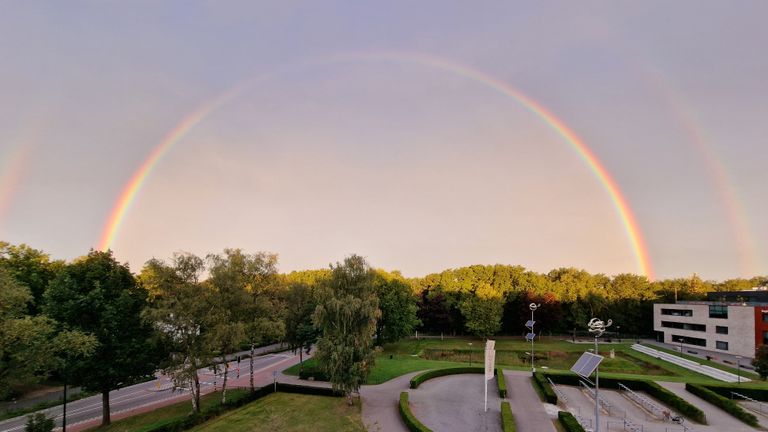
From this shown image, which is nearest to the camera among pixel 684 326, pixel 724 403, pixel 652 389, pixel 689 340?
pixel 724 403

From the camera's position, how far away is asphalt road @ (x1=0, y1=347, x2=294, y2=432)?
35219 mm

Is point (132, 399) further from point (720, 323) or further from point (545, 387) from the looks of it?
point (720, 323)

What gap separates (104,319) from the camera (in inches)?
1272

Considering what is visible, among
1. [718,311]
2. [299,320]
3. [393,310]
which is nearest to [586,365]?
[299,320]

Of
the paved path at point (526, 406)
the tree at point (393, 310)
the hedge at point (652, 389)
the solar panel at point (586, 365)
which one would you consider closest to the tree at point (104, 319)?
the paved path at point (526, 406)

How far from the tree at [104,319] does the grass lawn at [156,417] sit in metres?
1.56

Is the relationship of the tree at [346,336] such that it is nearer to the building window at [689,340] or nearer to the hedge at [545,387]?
the hedge at [545,387]

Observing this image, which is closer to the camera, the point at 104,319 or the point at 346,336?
the point at 104,319

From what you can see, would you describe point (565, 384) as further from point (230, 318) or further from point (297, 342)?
point (230, 318)

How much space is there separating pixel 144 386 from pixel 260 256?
22.8 meters

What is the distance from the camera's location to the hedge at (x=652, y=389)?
1181 inches

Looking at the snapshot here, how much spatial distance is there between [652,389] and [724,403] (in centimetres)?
527

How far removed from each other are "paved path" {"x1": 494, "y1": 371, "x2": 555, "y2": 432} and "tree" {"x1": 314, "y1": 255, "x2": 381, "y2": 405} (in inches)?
516

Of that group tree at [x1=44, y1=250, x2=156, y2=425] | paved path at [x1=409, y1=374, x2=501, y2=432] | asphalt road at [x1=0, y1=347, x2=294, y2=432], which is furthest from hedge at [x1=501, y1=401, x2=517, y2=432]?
tree at [x1=44, y1=250, x2=156, y2=425]
